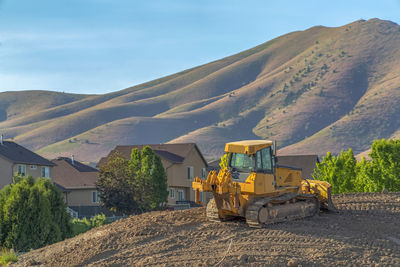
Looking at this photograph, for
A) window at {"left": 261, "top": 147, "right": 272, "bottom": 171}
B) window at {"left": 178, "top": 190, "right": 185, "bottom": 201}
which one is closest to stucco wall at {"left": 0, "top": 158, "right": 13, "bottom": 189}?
window at {"left": 178, "top": 190, "right": 185, "bottom": 201}

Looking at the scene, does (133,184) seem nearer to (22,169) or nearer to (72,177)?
(22,169)

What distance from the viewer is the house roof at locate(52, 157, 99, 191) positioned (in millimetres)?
71400

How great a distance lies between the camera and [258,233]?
18.6 meters

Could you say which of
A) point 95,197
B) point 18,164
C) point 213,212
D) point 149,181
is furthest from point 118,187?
point 213,212

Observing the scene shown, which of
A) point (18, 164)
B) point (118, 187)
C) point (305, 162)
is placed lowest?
point (118, 187)

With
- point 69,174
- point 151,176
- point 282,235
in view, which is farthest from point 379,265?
point 69,174

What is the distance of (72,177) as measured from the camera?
244 ft

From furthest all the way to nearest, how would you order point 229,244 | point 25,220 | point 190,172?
point 190,172 → point 25,220 → point 229,244

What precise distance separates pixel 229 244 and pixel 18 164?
167 ft

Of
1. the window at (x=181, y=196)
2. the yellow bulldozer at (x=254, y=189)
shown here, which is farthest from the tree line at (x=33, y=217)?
the window at (x=181, y=196)

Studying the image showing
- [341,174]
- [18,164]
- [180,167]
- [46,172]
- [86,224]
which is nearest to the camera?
[86,224]

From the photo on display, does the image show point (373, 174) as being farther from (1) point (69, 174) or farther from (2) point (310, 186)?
(1) point (69, 174)

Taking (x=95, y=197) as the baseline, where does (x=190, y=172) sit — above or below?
above

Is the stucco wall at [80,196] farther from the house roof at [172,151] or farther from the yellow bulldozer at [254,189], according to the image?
the yellow bulldozer at [254,189]
